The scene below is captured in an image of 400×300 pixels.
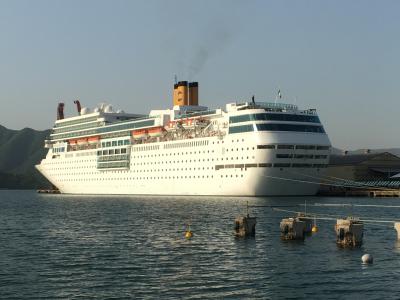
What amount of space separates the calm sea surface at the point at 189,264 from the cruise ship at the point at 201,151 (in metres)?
35.7

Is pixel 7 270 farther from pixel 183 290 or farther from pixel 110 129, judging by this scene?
pixel 110 129

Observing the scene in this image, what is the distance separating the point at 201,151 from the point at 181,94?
2308 cm

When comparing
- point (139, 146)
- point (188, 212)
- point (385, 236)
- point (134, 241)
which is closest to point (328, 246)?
point (385, 236)

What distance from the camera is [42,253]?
36.6 metres

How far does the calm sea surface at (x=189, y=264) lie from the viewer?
25969mm

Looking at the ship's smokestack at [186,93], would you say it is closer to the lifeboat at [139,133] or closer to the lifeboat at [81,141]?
the lifeboat at [139,133]

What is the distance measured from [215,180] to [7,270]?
6205cm

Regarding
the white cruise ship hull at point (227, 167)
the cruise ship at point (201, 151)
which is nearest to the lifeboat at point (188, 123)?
the cruise ship at point (201, 151)

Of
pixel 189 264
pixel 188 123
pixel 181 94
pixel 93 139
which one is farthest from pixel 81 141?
pixel 189 264

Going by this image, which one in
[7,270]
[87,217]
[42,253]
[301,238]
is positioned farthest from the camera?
[87,217]

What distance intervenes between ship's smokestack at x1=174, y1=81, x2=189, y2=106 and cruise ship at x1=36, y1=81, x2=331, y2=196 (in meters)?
0.17

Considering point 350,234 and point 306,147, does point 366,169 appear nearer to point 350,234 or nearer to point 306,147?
point 306,147

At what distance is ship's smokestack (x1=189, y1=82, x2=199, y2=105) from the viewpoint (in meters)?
116

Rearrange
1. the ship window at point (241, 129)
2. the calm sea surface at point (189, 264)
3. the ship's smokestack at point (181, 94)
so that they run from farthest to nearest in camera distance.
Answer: the ship's smokestack at point (181, 94) → the ship window at point (241, 129) → the calm sea surface at point (189, 264)
